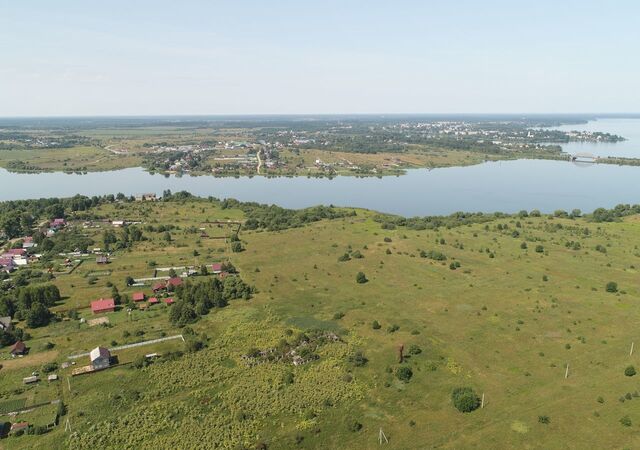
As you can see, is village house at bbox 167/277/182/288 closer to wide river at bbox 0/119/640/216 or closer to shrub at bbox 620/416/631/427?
shrub at bbox 620/416/631/427

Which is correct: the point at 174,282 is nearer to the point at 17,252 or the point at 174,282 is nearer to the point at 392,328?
the point at 392,328

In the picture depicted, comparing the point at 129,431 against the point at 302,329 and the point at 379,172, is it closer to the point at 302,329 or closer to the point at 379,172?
the point at 302,329

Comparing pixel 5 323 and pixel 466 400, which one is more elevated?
pixel 5 323

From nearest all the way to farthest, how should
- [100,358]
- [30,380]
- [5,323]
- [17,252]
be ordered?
[30,380], [100,358], [5,323], [17,252]

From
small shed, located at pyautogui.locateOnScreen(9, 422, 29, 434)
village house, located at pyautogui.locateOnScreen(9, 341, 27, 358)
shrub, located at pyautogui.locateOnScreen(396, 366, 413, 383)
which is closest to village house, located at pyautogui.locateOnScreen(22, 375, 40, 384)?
village house, located at pyautogui.locateOnScreen(9, 341, 27, 358)

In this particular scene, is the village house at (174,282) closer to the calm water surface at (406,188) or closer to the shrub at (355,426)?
the shrub at (355,426)

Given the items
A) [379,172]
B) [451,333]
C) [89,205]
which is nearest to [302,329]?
[451,333]

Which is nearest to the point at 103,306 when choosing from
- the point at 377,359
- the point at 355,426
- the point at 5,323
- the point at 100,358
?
the point at 5,323

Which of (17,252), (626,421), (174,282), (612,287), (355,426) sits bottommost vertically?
(355,426)
